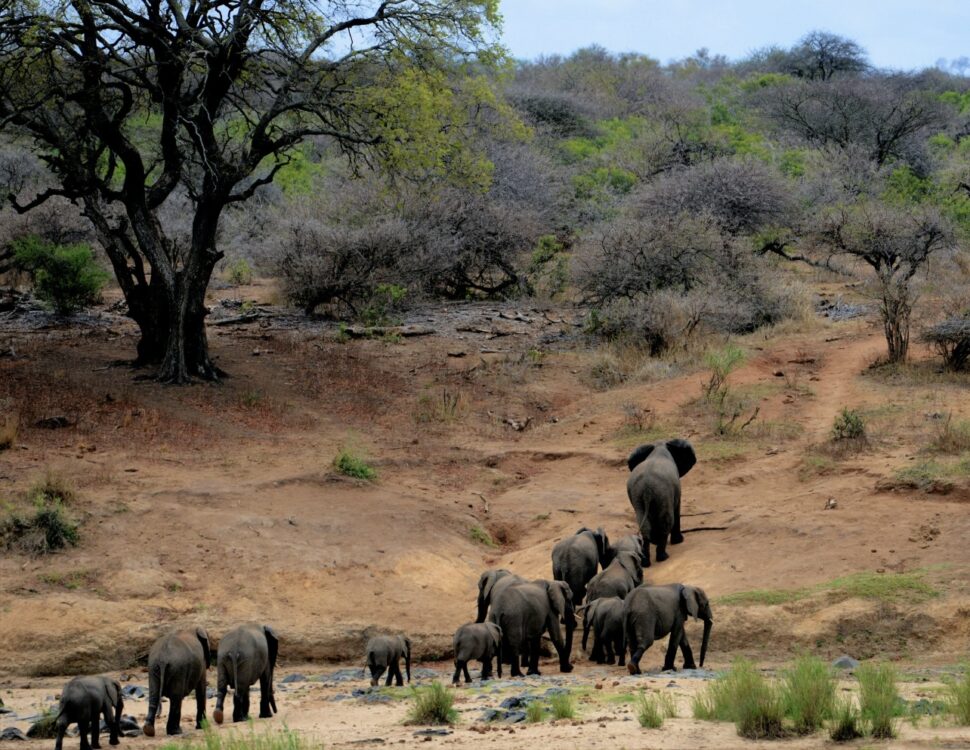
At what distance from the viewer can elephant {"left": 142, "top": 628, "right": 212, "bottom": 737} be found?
29.8ft

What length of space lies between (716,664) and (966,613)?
232 cm

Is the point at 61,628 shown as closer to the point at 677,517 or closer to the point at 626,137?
the point at 677,517

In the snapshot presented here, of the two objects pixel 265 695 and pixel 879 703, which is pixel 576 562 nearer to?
pixel 265 695

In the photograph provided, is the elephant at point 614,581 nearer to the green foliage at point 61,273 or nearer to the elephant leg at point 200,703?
the elephant leg at point 200,703

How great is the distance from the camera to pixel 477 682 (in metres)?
10.7

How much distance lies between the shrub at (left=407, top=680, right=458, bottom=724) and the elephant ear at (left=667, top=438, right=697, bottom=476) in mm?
7619

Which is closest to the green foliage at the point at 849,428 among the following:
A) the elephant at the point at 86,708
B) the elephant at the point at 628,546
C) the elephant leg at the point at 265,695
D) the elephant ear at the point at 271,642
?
the elephant at the point at 628,546

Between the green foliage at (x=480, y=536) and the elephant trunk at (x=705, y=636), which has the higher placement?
the green foliage at (x=480, y=536)

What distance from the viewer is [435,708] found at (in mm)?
8656

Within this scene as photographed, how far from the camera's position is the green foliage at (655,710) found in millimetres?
8008

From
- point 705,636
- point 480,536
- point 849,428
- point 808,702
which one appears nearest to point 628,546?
point 705,636

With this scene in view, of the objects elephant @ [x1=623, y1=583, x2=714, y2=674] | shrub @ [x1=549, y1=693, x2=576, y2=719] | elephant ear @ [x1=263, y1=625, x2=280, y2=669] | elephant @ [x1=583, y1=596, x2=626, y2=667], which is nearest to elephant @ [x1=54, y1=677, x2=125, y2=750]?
elephant ear @ [x1=263, y1=625, x2=280, y2=669]

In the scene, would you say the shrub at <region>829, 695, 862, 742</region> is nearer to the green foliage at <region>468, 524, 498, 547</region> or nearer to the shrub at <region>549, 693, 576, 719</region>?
the shrub at <region>549, 693, 576, 719</region>

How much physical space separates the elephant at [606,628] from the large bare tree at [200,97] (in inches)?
430
